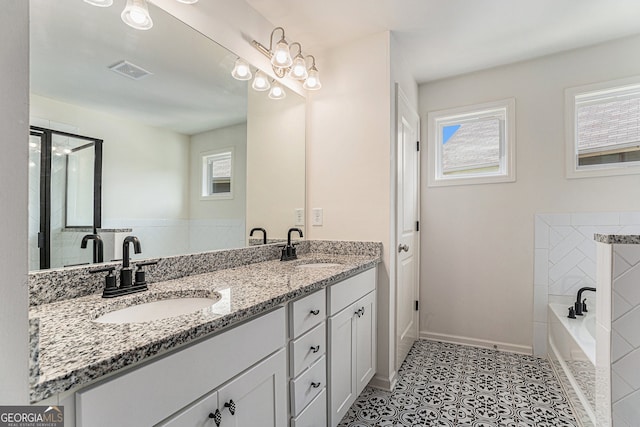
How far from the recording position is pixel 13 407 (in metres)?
0.42

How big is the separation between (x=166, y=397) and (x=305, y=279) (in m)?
0.73

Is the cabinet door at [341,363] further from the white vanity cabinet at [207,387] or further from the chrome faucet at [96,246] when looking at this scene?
the chrome faucet at [96,246]

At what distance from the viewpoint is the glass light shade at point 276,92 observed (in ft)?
6.66

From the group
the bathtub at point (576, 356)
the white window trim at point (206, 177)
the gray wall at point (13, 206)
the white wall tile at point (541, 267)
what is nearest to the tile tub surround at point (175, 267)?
the white window trim at point (206, 177)

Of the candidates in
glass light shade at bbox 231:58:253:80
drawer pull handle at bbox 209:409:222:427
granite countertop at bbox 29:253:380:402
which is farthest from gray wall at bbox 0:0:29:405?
glass light shade at bbox 231:58:253:80

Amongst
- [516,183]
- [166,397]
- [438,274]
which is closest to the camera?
[166,397]

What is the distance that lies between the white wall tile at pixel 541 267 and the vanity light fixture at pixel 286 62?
2.14m

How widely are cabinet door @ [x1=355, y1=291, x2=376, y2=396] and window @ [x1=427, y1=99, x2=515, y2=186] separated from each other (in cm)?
145

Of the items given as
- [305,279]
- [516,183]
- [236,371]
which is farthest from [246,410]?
[516,183]

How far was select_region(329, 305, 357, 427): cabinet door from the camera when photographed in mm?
1461

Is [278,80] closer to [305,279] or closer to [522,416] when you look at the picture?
[305,279]

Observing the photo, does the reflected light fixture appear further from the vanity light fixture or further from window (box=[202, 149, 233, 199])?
window (box=[202, 149, 233, 199])

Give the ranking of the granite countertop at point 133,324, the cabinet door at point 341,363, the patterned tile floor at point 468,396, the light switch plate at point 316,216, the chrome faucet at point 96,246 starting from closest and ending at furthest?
1. the granite countertop at point 133,324
2. the chrome faucet at point 96,246
3. the cabinet door at point 341,363
4. the patterned tile floor at point 468,396
5. the light switch plate at point 316,216

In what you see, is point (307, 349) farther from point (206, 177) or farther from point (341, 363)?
point (206, 177)
